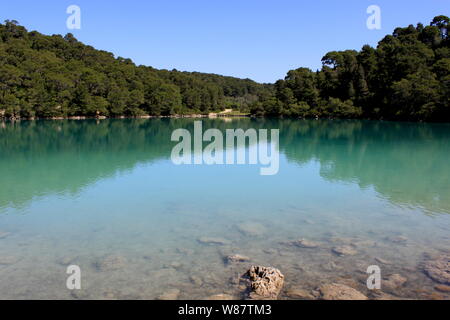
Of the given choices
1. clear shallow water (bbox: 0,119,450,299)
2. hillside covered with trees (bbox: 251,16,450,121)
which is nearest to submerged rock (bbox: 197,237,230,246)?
clear shallow water (bbox: 0,119,450,299)

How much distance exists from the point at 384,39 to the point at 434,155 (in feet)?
243

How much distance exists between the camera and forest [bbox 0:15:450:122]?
60750mm

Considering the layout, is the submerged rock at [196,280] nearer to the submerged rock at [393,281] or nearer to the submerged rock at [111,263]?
the submerged rock at [111,263]

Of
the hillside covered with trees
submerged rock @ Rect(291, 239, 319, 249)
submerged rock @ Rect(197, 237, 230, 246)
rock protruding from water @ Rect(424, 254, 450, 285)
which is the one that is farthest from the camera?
the hillside covered with trees

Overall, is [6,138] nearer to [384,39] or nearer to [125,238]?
[125,238]

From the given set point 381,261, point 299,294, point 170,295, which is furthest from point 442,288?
point 170,295

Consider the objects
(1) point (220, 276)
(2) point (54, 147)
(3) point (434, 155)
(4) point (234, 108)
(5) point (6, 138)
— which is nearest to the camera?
(1) point (220, 276)

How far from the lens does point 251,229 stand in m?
9.45

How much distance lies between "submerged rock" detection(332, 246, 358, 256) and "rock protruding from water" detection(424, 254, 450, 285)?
140 cm

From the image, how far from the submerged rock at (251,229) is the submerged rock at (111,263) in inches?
121

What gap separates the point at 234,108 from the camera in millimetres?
123438

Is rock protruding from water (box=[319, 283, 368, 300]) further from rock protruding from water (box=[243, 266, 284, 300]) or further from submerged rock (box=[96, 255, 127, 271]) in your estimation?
submerged rock (box=[96, 255, 127, 271])

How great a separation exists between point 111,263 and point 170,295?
1867 mm
